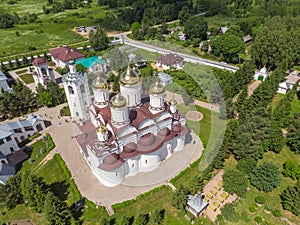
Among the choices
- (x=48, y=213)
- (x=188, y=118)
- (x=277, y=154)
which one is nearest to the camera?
(x=48, y=213)

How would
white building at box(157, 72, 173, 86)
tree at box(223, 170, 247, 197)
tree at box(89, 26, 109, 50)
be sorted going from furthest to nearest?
tree at box(89, 26, 109, 50) < white building at box(157, 72, 173, 86) < tree at box(223, 170, 247, 197)

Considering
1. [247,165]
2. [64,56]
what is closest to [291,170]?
[247,165]

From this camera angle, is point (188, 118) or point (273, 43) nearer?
point (188, 118)

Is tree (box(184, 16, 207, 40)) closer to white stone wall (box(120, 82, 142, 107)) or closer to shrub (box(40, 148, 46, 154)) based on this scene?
white stone wall (box(120, 82, 142, 107))

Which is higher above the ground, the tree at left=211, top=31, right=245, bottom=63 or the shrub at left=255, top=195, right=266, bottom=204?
the tree at left=211, top=31, right=245, bottom=63

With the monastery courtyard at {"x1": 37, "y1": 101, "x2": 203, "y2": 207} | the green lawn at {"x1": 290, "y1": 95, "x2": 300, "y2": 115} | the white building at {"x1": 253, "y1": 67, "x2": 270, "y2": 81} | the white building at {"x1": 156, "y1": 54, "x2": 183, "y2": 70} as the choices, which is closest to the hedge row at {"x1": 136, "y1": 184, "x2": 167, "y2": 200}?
the monastery courtyard at {"x1": 37, "y1": 101, "x2": 203, "y2": 207}

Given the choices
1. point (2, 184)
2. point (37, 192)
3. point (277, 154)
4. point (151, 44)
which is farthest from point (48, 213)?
point (151, 44)

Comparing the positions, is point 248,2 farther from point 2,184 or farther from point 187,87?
point 2,184
